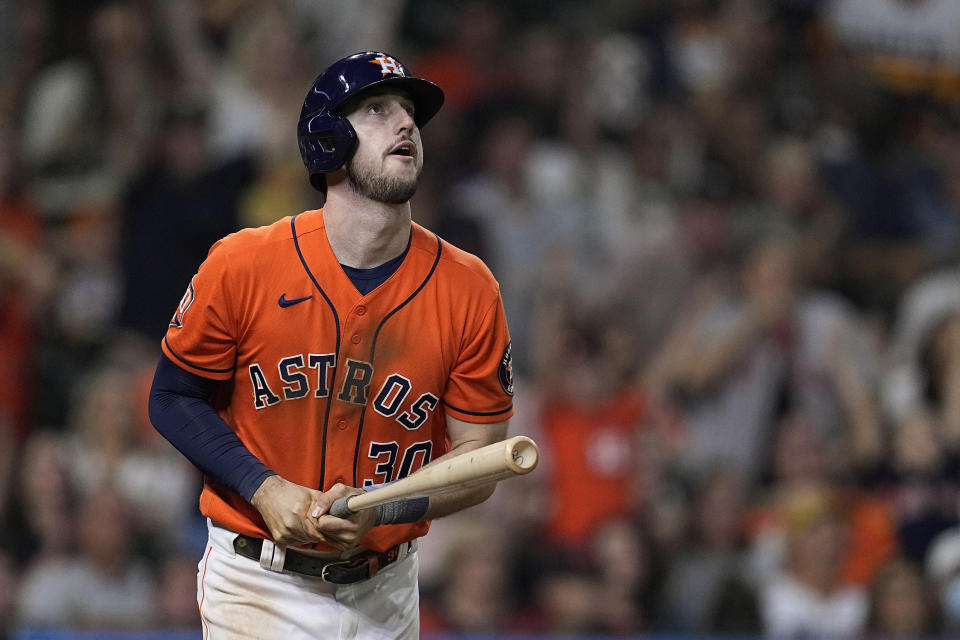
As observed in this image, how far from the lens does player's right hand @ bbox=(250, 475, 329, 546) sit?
2.81 metres

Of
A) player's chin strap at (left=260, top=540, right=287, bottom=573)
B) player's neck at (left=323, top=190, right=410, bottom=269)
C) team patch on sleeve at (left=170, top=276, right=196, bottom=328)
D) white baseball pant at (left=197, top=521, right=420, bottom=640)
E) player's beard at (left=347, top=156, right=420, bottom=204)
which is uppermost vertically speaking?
player's beard at (left=347, top=156, right=420, bottom=204)

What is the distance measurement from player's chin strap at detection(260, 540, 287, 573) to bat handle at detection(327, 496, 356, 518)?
31 centimetres

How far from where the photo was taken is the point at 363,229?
3.03 meters

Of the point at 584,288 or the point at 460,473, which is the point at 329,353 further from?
the point at 584,288

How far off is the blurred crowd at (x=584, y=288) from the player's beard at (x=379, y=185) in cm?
325

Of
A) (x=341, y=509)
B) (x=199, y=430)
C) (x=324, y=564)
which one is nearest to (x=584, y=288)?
(x=324, y=564)

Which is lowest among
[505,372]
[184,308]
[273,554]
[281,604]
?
[281,604]

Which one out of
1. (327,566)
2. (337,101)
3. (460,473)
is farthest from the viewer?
(327,566)

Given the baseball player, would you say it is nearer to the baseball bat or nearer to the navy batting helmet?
the navy batting helmet

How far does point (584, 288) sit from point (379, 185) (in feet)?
13.2

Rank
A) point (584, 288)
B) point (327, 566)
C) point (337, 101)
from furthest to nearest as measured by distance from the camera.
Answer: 1. point (584, 288)
2. point (327, 566)
3. point (337, 101)

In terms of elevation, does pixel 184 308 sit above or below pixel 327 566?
above

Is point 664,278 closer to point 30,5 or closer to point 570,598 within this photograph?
point 570,598

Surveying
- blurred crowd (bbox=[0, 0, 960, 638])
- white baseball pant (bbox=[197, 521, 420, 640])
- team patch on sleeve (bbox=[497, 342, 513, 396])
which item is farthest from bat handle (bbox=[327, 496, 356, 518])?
blurred crowd (bbox=[0, 0, 960, 638])
